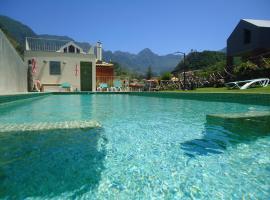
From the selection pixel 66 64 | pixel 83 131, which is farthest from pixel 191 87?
pixel 83 131

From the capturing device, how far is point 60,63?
72.6ft

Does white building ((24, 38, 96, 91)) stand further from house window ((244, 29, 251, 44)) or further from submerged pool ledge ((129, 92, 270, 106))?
house window ((244, 29, 251, 44))

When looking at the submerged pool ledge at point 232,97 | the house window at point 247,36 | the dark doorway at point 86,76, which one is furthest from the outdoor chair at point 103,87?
the house window at point 247,36

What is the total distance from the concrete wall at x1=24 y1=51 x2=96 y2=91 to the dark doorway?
1.17 ft

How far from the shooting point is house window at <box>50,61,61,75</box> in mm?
21930

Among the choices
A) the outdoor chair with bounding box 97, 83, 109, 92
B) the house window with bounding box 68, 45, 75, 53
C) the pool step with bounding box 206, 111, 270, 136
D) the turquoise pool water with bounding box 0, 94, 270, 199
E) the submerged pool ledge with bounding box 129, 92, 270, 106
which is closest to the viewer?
the turquoise pool water with bounding box 0, 94, 270, 199

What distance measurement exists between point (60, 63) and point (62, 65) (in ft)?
0.77

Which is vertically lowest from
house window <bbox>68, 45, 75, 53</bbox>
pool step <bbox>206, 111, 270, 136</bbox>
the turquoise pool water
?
the turquoise pool water

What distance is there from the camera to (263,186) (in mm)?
1777

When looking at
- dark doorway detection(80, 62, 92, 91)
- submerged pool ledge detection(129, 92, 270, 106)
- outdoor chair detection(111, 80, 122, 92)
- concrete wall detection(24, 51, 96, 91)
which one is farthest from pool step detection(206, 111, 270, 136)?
dark doorway detection(80, 62, 92, 91)

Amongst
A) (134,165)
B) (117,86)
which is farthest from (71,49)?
(134,165)

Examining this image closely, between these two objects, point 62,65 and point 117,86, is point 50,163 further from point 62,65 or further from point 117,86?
point 62,65

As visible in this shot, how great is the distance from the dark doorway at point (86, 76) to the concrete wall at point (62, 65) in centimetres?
36

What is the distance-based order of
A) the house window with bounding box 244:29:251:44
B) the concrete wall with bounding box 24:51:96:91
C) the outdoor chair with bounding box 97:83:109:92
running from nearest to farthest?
1. the house window with bounding box 244:29:251:44
2. the concrete wall with bounding box 24:51:96:91
3. the outdoor chair with bounding box 97:83:109:92
